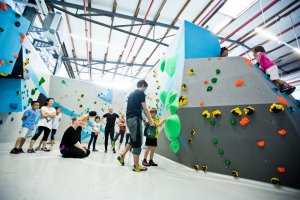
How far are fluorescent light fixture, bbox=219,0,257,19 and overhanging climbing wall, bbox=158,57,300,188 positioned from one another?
3064mm

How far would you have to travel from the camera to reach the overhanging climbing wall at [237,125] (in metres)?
2.23

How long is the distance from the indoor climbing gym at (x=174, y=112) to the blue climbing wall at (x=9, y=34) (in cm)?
2

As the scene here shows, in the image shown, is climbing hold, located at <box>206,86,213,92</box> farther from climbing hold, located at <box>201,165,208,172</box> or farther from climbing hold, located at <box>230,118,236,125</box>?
climbing hold, located at <box>201,165,208,172</box>

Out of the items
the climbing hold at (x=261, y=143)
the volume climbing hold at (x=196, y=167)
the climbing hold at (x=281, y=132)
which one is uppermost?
the climbing hold at (x=281, y=132)

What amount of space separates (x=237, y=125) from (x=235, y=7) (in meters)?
4.23

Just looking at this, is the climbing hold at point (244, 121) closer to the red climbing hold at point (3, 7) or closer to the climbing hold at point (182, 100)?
the climbing hold at point (182, 100)

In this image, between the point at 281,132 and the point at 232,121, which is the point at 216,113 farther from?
the point at 281,132

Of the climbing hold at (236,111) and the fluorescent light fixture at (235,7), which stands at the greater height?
the fluorescent light fixture at (235,7)

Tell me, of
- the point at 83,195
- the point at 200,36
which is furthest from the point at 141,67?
the point at 83,195

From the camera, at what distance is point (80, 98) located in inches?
311

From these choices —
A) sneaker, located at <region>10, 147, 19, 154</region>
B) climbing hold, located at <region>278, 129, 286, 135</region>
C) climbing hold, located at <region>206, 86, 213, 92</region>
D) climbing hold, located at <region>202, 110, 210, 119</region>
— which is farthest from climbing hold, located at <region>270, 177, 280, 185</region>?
sneaker, located at <region>10, 147, 19, 154</region>

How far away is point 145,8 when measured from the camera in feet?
18.5

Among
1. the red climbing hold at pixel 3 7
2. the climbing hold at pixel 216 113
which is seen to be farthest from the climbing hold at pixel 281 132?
the red climbing hold at pixel 3 7

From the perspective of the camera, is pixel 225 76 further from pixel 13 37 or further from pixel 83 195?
pixel 13 37
